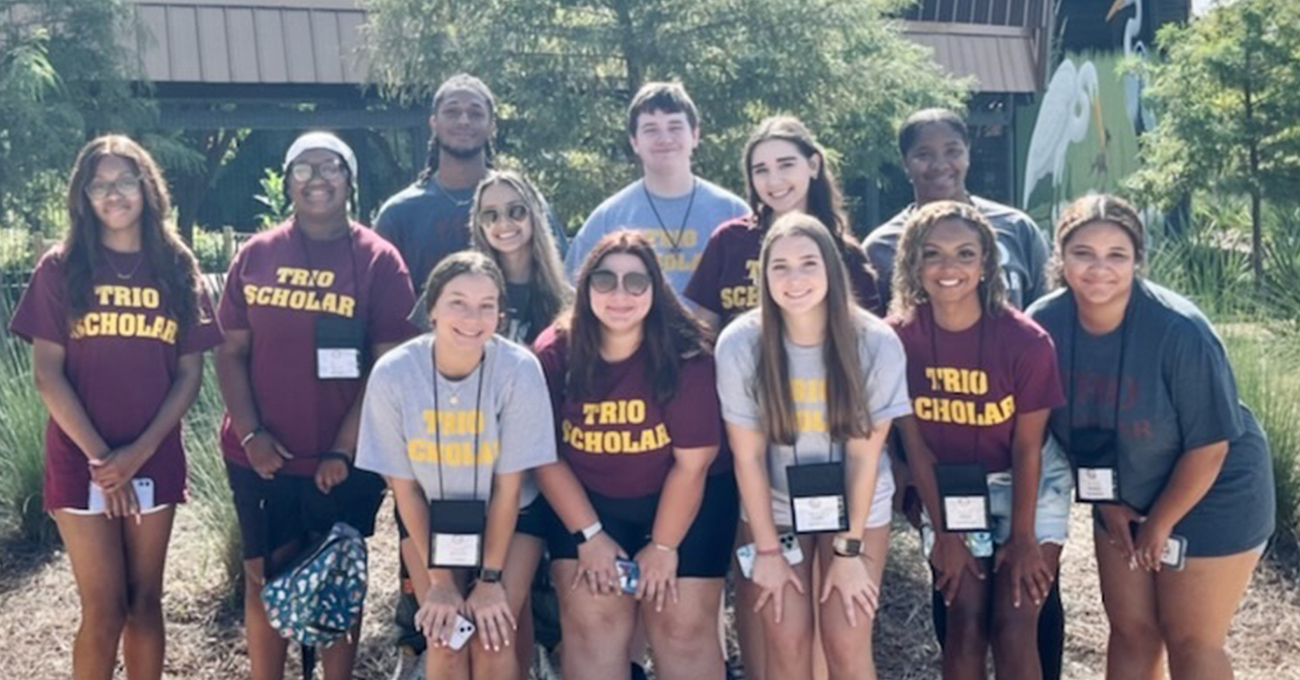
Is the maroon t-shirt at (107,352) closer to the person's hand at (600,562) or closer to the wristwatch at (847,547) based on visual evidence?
the person's hand at (600,562)

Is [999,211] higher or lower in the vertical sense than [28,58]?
lower

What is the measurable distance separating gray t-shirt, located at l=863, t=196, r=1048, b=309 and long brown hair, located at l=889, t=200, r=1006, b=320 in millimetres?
528

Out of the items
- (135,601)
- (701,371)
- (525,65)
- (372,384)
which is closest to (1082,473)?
(701,371)

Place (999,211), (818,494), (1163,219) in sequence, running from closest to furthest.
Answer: (818,494) → (999,211) → (1163,219)

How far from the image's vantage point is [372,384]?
13.9 feet

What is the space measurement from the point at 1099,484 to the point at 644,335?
1447mm

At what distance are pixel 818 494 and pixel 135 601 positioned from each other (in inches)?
88.3

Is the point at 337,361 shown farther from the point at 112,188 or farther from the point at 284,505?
the point at 112,188

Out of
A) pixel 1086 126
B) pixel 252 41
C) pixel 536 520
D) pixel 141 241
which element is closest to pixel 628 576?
pixel 536 520

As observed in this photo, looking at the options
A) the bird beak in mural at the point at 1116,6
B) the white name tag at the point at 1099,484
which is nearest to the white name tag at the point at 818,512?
the white name tag at the point at 1099,484

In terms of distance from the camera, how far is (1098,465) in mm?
4113

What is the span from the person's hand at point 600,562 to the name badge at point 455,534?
13.5 inches

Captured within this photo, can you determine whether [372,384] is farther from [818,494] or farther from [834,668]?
[834,668]

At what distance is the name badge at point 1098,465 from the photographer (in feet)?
13.5
